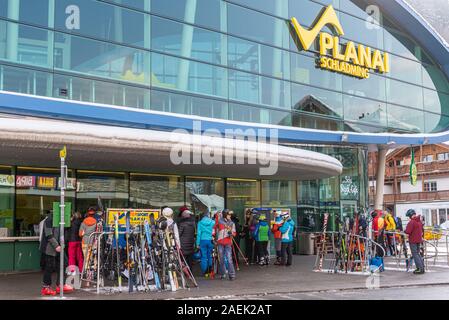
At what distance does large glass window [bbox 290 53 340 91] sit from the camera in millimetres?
24031

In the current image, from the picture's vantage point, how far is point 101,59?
18.5 metres

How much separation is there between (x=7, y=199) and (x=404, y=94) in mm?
19612

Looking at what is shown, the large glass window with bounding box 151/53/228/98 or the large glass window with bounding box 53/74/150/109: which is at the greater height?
the large glass window with bounding box 151/53/228/98

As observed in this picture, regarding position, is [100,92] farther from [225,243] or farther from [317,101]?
[317,101]

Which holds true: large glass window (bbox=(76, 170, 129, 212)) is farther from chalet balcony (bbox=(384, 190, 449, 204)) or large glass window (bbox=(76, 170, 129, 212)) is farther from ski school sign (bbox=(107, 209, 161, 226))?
chalet balcony (bbox=(384, 190, 449, 204))

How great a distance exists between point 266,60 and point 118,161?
29.6 ft

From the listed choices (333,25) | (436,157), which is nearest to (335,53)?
(333,25)

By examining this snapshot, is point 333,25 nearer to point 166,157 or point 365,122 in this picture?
point 365,122

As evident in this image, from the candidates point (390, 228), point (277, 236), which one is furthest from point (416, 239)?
point (390, 228)

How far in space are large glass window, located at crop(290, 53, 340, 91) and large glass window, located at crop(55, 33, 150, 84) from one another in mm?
6963

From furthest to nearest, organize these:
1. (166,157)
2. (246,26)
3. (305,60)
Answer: (305,60) < (246,26) < (166,157)

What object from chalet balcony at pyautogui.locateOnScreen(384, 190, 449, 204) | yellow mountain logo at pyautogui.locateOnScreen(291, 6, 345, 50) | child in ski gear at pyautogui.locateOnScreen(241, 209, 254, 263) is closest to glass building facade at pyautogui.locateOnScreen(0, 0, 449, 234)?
yellow mountain logo at pyautogui.locateOnScreen(291, 6, 345, 50)

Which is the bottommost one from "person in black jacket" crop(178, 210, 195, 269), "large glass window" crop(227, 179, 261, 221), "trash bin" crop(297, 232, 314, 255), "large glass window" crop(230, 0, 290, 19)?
"trash bin" crop(297, 232, 314, 255)
